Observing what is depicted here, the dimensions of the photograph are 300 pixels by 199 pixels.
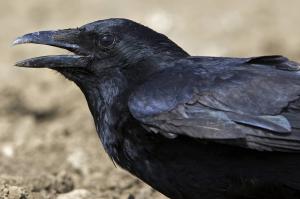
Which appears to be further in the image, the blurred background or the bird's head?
the blurred background

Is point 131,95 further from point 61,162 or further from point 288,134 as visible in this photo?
point 61,162

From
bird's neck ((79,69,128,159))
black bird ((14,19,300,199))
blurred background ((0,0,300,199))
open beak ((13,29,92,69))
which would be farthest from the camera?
blurred background ((0,0,300,199))

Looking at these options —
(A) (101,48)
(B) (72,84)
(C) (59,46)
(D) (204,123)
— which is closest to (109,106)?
(A) (101,48)

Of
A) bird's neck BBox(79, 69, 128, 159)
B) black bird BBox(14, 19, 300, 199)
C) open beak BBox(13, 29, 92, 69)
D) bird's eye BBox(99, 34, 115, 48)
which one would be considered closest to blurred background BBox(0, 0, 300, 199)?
bird's neck BBox(79, 69, 128, 159)

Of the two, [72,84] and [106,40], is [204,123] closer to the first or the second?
[106,40]

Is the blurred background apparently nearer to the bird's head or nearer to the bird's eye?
the bird's head
